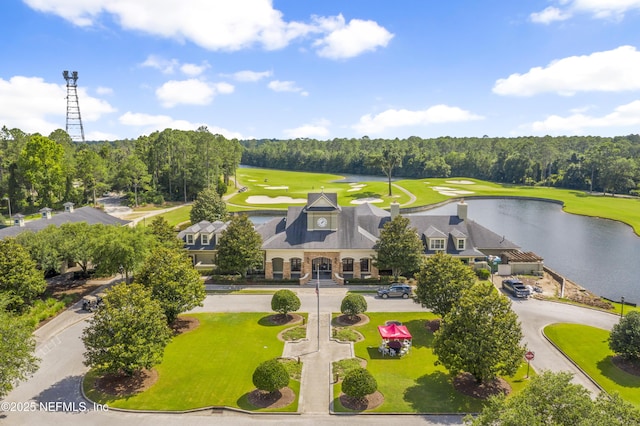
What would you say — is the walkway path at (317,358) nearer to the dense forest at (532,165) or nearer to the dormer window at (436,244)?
the dormer window at (436,244)

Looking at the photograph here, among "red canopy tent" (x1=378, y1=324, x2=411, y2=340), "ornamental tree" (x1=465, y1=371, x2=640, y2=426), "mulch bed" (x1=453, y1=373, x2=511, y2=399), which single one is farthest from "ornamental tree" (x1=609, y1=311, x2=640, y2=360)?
"ornamental tree" (x1=465, y1=371, x2=640, y2=426)

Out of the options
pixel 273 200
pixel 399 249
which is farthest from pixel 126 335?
pixel 273 200

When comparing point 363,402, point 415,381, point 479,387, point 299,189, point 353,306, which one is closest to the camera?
point 363,402

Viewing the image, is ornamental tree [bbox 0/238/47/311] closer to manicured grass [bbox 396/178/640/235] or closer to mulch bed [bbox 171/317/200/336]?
mulch bed [bbox 171/317/200/336]

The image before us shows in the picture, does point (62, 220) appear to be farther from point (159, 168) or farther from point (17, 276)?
point (159, 168)

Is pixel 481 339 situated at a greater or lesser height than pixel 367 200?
lesser

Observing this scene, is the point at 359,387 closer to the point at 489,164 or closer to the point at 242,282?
the point at 242,282
